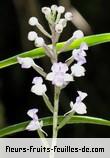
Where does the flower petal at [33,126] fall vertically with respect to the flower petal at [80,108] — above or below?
below

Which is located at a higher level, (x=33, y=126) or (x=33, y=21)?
(x=33, y=21)

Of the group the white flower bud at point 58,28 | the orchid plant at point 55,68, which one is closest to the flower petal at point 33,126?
the orchid plant at point 55,68

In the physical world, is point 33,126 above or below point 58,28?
below

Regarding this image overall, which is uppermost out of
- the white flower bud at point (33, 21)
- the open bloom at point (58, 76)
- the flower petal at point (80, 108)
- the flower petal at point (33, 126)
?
the white flower bud at point (33, 21)

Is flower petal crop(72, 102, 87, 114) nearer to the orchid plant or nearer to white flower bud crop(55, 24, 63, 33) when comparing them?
the orchid plant

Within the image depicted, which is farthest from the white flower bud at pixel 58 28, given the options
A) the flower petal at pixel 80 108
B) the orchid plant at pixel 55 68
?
the flower petal at pixel 80 108

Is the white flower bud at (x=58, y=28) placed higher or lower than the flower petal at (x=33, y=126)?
higher

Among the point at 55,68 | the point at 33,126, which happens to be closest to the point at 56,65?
the point at 55,68

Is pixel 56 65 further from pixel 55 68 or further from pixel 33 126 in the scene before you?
pixel 33 126

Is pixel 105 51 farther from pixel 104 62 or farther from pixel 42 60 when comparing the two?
pixel 42 60

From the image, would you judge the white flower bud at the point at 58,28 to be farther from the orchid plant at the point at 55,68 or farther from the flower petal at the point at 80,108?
the flower petal at the point at 80,108
